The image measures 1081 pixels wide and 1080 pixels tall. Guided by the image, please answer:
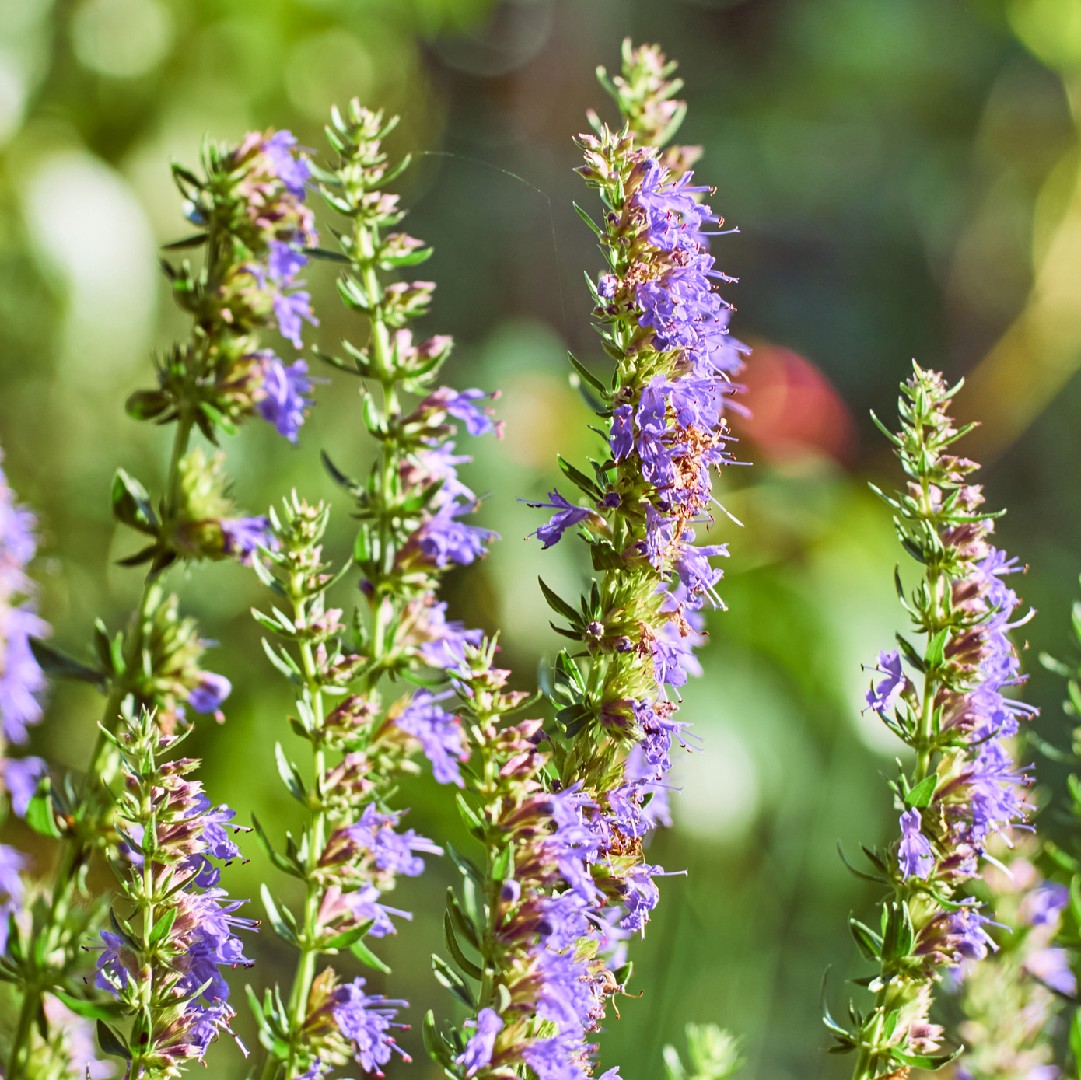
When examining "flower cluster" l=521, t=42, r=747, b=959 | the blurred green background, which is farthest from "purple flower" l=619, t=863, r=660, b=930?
the blurred green background

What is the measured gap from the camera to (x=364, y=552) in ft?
1.47

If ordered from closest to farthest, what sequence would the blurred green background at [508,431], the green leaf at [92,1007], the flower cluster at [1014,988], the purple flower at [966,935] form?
1. the green leaf at [92,1007]
2. the purple flower at [966,935]
3. the flower cluster at [1014,988]
4. the blurred green background at [508,431]

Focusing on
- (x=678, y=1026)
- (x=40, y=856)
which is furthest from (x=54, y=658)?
(x=40, y=856)

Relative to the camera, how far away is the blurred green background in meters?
1.78

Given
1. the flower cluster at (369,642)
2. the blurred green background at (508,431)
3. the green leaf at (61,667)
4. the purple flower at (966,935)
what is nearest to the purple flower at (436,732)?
the flower cluster at (369,642)

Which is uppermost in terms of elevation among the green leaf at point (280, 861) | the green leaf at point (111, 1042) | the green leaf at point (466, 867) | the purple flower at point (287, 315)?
the purple flower at point (287, 315)

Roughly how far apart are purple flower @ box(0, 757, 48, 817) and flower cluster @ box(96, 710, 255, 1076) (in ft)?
0.11

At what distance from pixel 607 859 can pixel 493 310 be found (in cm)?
276

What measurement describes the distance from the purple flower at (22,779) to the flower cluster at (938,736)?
30 cm

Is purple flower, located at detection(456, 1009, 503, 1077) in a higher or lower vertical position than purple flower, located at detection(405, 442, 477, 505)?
lower

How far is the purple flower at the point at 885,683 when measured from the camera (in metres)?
0.51

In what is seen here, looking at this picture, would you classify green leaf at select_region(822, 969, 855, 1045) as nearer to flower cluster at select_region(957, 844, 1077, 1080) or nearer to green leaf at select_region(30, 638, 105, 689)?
flower cluster at select_region(957, 844, 1077, 1080)

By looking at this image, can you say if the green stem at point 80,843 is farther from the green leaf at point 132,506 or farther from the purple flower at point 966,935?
the purple flower at point 966,935

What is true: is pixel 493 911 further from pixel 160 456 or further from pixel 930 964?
pixel 160 456
